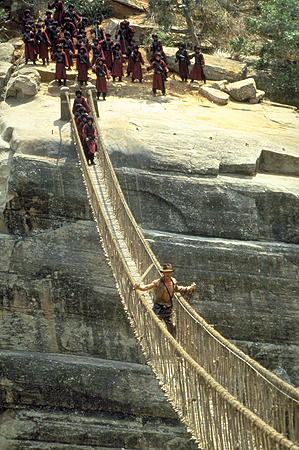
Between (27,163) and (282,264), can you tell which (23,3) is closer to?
(27,163)

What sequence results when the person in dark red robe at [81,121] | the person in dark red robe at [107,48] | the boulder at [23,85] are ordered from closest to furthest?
the person in dark red robe at [81,121] → the boulder at [23,85] → the person in dark red robe at [107,48]

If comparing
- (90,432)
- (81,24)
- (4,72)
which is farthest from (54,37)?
(90,432)

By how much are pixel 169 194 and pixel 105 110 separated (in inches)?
135

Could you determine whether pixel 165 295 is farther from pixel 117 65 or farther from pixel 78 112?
pixel 117 65

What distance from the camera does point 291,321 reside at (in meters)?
12.8

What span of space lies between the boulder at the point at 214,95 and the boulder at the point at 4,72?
19.1 ft

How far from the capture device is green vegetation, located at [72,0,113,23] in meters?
21.5

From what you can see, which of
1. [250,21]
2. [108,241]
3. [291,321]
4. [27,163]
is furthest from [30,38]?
[291,321]

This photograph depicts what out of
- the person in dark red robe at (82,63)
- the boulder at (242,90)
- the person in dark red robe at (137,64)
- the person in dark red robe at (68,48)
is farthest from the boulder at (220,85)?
the person in dark red robe at (68,48)

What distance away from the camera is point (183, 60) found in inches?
698

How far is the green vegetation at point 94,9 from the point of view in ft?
70.4

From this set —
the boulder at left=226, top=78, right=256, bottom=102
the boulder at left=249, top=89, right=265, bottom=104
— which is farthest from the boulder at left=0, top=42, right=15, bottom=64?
the boulder at left=249, top=89, right=265, bottom=104

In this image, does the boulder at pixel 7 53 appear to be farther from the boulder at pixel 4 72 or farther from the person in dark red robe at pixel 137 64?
the person in dark red robe at pixel 137 64

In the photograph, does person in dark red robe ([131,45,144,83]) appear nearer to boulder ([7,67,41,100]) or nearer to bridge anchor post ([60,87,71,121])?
boulder ([7,67,41,100])
